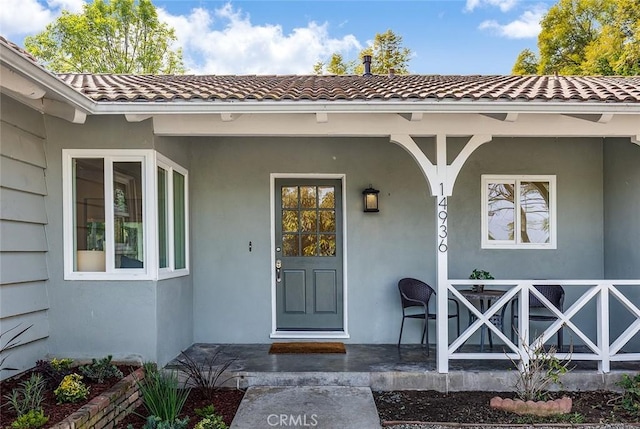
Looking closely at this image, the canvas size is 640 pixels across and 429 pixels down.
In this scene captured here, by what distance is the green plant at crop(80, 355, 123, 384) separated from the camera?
4032mm

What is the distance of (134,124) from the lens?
183 inches

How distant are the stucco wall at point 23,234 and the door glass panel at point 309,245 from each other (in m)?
2.78

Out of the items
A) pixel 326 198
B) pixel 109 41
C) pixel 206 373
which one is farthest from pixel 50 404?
pixel 109 41

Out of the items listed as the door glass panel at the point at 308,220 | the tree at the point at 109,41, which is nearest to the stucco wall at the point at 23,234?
the door glass panel at the point at 308,220

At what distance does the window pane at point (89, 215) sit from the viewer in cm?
461

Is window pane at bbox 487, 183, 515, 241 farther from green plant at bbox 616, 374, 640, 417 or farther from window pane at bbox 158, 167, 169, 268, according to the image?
window pane at bbox 158, 167, 169, 268

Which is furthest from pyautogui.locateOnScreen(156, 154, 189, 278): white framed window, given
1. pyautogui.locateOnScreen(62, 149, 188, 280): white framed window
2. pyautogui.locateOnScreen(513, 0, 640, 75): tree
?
pyautogui.locateOnScreen(513, 0, 640, 75): tree

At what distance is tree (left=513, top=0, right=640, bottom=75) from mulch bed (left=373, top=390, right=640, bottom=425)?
1430cm

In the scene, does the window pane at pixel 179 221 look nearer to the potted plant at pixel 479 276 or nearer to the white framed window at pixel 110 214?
the white framed window at pixel 110 214

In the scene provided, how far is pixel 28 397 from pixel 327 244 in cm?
354

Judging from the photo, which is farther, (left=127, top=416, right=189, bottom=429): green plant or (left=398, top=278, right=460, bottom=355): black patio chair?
(left=398, top=278, right=460, bottom=355): black patio chair

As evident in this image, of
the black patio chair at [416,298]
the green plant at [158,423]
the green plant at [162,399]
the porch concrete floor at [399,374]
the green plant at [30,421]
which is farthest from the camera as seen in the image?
the black patio chair at [416,298]

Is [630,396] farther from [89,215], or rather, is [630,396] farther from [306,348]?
[89,215]

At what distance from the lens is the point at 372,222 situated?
5.93 meters
